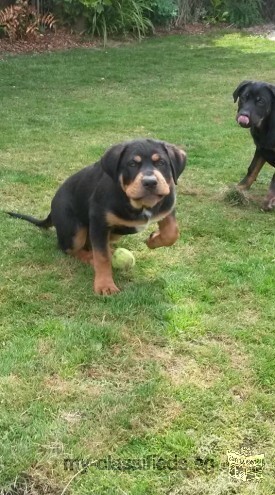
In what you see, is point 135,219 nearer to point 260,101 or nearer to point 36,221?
point 36,221

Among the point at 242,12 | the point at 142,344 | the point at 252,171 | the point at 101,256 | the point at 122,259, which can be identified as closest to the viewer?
the point at 142,344

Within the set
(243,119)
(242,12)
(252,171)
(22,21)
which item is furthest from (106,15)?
(243,119)

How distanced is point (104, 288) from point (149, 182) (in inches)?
33.8

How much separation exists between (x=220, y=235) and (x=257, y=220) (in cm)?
54

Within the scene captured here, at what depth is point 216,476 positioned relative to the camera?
8.27ft

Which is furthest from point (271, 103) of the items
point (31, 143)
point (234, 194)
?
point (31, 143)

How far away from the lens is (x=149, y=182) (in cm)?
357

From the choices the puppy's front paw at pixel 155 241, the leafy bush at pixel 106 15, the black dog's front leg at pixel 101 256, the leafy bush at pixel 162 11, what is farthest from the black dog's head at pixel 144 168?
the leafy bush at pixel 162 11

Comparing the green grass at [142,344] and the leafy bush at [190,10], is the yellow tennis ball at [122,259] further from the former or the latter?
the leafy bush at [190,10]

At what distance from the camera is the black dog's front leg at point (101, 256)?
397 cm

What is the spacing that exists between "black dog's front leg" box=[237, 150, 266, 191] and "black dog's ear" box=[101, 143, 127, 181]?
2577 millimetres

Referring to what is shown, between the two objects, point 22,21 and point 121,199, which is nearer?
point 121,199

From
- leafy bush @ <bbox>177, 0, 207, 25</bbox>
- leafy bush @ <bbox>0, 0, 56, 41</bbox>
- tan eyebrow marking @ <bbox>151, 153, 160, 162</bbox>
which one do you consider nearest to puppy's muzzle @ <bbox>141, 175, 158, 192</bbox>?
tan eyebrow marking @ <bbox>151, 153, 160, 162</bbox>

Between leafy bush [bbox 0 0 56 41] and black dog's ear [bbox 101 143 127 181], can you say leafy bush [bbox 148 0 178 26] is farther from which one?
black dog's ear [bbox 101 143 127 181]
